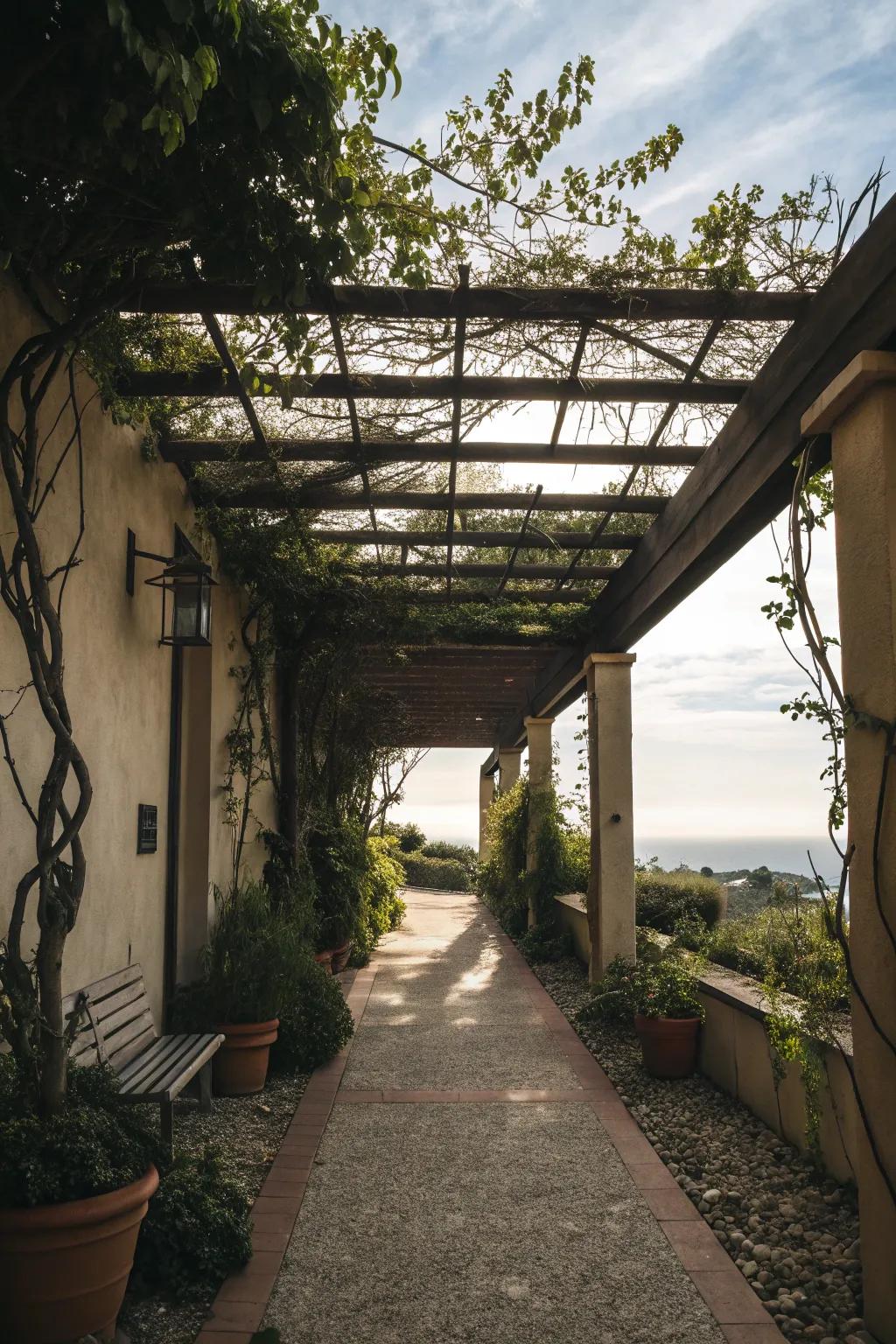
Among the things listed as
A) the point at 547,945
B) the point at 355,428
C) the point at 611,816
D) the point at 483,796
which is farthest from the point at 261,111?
the point at 483,796

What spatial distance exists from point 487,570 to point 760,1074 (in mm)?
3873

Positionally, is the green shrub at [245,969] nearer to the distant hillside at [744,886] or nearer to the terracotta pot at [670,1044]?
the terracotta pot at [670,1044]

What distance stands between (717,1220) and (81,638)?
317cm

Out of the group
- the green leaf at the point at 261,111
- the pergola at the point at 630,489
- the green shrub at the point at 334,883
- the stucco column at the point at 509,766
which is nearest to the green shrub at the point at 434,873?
the stucco column at the point at 509,766

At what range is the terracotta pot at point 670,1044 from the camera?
5125 mm

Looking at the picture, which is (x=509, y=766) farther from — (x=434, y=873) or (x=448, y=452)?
(x=448, y=452)

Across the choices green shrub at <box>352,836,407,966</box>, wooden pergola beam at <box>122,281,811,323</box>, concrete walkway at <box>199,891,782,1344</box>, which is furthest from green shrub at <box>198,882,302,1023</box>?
green shrub at <box>352,836,407,966</box>

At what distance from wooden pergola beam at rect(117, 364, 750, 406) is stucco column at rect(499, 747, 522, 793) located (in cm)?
1177

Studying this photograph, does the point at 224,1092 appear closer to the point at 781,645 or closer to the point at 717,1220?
the point at 717,1220

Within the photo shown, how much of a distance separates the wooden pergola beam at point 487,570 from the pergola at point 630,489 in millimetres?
17

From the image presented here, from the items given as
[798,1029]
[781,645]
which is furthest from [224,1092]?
[781,645]

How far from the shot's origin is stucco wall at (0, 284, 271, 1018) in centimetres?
315

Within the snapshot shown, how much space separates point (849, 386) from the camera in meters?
2.94

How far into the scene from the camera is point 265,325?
160 inches
